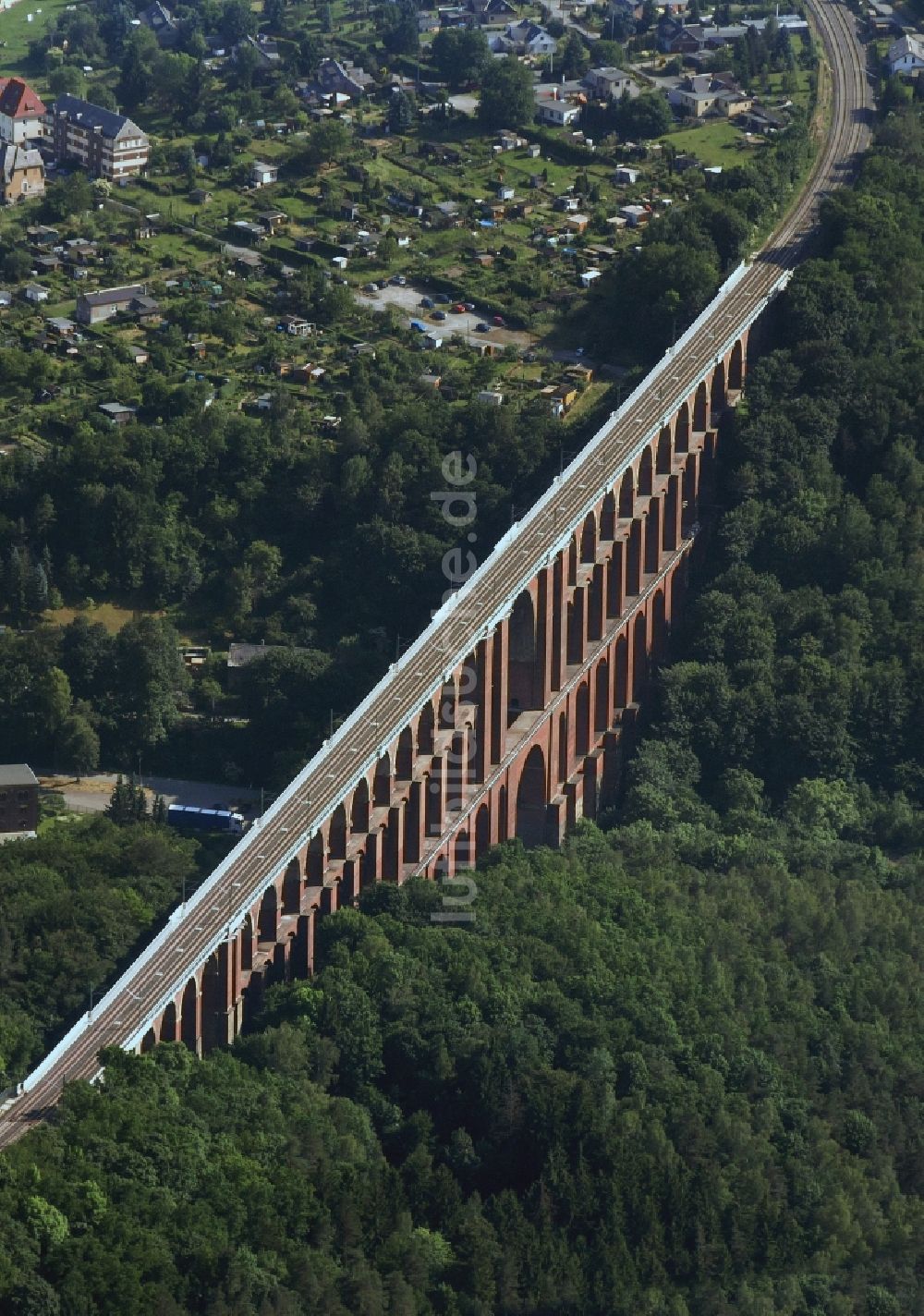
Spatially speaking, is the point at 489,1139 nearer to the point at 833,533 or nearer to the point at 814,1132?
the point at 814,1132

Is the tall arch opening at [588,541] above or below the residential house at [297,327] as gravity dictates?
below

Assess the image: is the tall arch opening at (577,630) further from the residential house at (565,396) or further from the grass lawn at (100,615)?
the grass lawn at (100,615)

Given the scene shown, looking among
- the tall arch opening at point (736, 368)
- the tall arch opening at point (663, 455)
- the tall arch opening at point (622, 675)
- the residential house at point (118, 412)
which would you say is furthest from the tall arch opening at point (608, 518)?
the residential house at point (118, 412)

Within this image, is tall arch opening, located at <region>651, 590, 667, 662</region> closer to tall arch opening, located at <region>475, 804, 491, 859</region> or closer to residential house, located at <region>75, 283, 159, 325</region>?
tall arch opening, located at <region>475, 804, 491, 859</region>

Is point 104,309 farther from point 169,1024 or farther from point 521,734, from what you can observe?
point 169,1024

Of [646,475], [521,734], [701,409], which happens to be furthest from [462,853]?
[701,409]

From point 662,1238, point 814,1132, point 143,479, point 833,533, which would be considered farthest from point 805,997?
point 143,479
